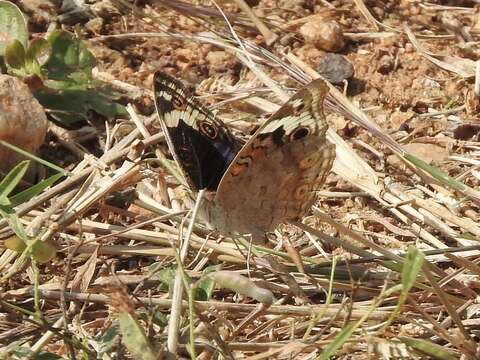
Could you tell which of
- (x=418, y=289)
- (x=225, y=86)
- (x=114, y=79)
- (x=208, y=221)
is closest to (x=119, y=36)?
(x=114, y=79)

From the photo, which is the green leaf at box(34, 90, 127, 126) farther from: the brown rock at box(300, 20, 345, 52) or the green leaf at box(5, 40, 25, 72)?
the brown rock at box(300, 20, 345, 52)

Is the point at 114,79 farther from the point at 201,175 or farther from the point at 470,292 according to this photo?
the point at 470,292

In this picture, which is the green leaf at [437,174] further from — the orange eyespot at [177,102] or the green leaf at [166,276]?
the green leaf at [166,276]

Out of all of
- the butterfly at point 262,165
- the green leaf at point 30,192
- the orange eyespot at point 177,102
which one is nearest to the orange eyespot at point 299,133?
the butterfly at point 262,165

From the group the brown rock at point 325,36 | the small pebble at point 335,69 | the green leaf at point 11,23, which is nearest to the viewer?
the green leaf at point 11,23

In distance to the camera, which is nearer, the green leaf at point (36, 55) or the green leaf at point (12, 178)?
the green leaf at point (12, 178)

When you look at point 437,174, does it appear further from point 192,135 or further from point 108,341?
point 108,341
